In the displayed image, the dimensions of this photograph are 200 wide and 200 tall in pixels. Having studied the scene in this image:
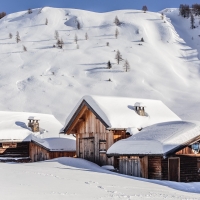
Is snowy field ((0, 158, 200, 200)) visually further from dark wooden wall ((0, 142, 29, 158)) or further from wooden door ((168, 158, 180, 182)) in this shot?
dark wooden wall ((0, 142, 29, 158))

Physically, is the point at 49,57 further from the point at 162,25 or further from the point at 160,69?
the point at 162,25

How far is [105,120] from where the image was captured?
27.1m

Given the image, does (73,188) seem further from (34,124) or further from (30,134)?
(34,124)

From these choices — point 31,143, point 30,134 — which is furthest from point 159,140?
point 31,143

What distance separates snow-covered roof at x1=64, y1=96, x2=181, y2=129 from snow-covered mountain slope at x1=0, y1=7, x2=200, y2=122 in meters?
22.8

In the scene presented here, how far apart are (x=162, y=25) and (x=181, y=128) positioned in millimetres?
84403


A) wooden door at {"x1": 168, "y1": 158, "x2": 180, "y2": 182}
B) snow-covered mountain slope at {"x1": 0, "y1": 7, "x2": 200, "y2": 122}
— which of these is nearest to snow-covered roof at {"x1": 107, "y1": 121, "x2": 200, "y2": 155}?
wooden door at {"x1": 168, "y1": 158, "x2": 180, "y2": 182}

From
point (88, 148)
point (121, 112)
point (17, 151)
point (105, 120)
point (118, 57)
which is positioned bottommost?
point (17, 151)

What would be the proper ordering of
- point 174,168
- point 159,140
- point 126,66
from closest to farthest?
point 159,140 → point 174,168 → point 126,66

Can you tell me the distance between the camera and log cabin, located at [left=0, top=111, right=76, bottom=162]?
3512cm

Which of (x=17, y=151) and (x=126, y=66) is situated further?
(x=126, y=66)

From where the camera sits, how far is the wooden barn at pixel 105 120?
27516 mm

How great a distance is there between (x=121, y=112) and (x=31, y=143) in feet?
36.7

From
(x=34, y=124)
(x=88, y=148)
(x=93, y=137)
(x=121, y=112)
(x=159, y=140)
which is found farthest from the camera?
(x=34, y=124)
